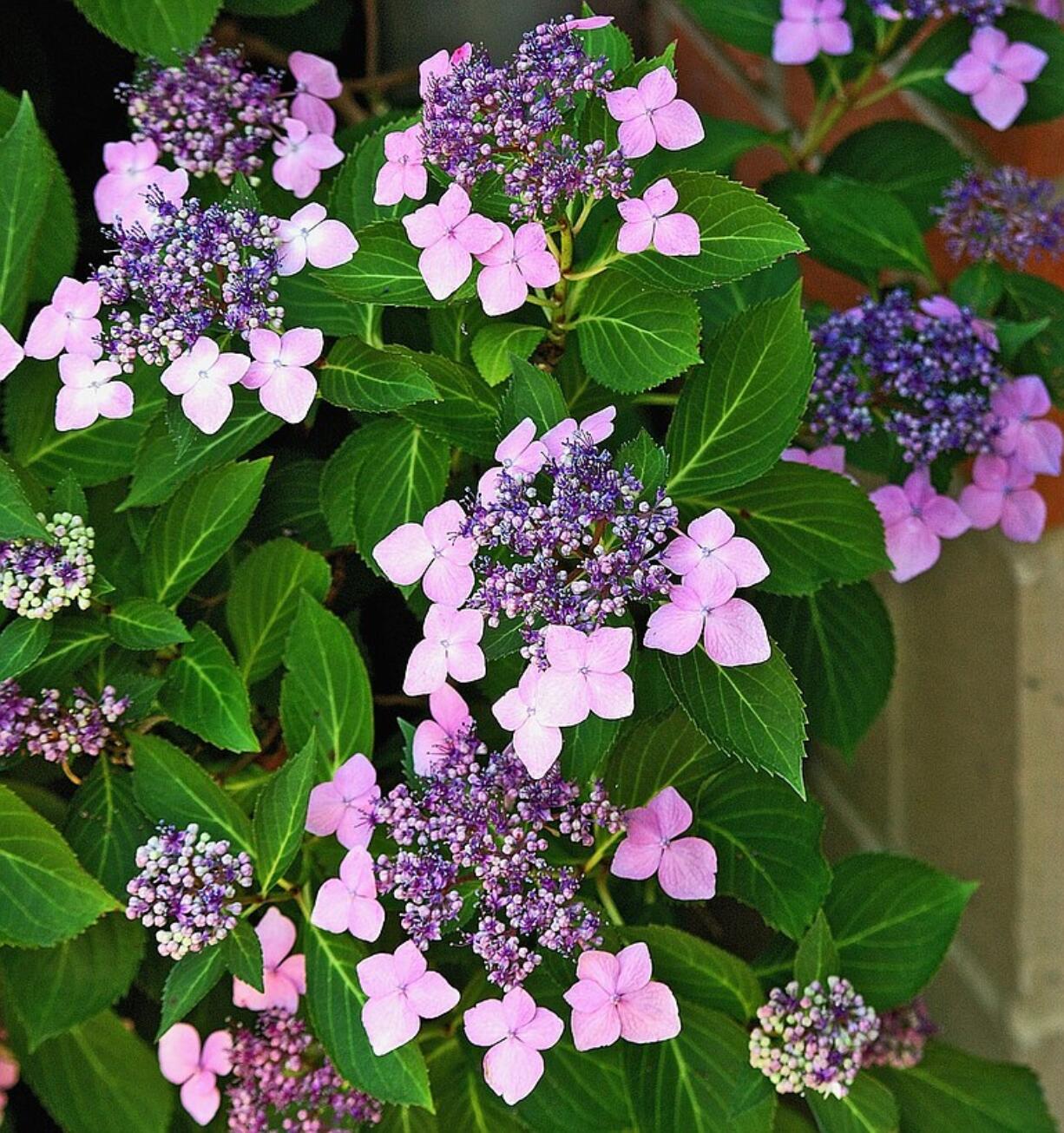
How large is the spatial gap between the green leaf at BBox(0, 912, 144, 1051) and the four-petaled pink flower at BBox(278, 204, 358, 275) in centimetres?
34

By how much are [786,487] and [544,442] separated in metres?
0.16

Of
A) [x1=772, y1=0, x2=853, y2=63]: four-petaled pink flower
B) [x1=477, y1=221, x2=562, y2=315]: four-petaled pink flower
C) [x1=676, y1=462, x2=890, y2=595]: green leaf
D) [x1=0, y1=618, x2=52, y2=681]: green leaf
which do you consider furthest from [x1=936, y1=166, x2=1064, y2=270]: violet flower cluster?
[x1=0, y1=618, x2=52, y2=681]: green leaf

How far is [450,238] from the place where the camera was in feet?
1.80

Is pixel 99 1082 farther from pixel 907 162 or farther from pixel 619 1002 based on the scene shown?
pixel 907 162

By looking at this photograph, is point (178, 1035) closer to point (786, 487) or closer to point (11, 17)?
point (786, 487)

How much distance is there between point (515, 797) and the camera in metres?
0.56

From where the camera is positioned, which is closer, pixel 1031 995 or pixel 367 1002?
pixel 367 1002

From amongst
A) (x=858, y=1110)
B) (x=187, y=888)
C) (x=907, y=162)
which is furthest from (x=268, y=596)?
(x=907, y=162)

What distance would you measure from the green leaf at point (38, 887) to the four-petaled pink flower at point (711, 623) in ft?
0.94

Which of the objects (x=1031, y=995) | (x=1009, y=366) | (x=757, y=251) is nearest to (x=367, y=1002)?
(x=757, y=251)

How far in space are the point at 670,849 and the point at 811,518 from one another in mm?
173

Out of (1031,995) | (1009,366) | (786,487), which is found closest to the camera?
(786,487)

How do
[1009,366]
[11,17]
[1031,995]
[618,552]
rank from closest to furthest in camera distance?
[618,552] → [1009,366] → [11,17] → [1031,995]

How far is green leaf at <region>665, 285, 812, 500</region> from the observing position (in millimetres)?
574
